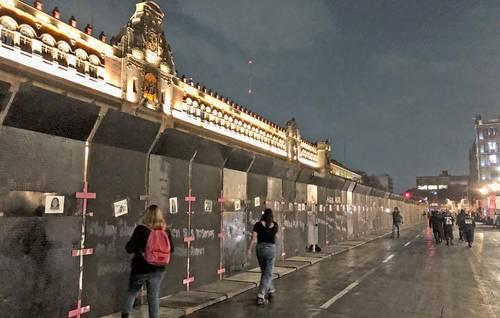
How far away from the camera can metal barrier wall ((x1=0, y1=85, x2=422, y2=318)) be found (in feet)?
18.0

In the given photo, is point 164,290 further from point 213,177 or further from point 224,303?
point 213,177

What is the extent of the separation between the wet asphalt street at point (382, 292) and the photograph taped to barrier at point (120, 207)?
7.25ft

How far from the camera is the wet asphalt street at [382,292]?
7512mm

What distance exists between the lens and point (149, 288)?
19.1ft

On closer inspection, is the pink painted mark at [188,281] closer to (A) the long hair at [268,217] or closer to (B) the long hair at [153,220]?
(A) the long hair at [268,217]

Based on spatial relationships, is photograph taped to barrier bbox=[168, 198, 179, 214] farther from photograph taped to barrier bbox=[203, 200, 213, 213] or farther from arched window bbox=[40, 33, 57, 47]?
arched window bbox=[40, 33, 57, 47]

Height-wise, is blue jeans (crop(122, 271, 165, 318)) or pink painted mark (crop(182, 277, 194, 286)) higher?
blue jeans (crop(122, 271, 165, 318))

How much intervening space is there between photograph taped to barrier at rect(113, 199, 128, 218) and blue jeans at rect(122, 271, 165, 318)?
1690 millimetres

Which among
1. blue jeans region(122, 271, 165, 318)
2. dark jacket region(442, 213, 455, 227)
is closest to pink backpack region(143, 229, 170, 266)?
blue jeans region(122, 271, 165, 318)

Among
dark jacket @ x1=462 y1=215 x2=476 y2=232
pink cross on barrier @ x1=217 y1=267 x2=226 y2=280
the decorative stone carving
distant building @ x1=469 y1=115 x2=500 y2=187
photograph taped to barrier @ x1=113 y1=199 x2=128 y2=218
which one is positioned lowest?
pink cross on barrier @ x1=217 y1=267 x2=226 y2=280

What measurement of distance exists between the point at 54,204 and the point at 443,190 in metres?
159

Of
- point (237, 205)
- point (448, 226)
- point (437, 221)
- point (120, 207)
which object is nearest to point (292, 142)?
point (437, 221)

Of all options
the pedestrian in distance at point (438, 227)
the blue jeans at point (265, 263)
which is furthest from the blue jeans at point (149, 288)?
the pedestrian in distance at point (438, 227)

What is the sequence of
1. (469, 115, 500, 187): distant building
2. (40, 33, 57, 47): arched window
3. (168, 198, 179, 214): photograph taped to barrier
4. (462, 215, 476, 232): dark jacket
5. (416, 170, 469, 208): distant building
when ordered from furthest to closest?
(416, 170, 469, 208): distant building → (469, 115, 500, 187): distant building → (462, 215, 476, 232): dark jacket → (40, 33, 57, 47): arched window → (168, 198, 179, 214): photograph taped to barrier
